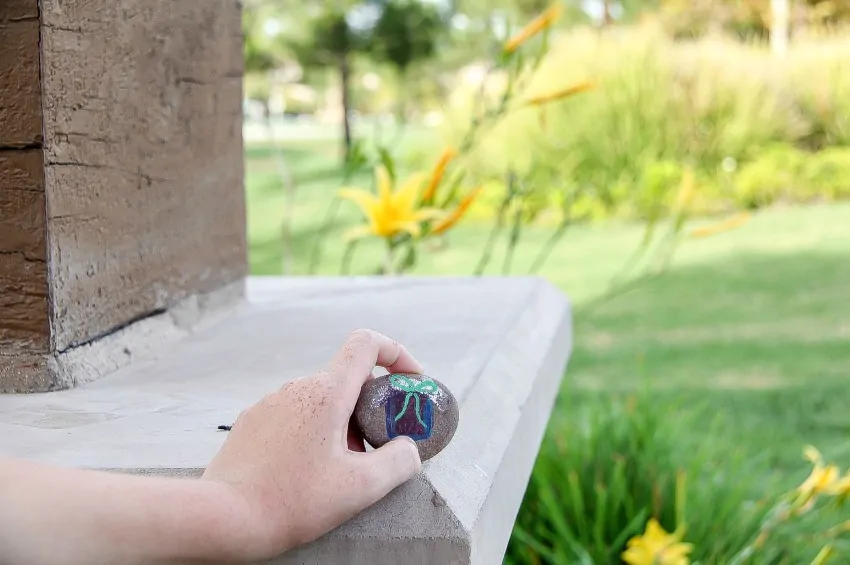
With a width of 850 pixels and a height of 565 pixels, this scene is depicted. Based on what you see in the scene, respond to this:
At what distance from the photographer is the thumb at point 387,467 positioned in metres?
0.80

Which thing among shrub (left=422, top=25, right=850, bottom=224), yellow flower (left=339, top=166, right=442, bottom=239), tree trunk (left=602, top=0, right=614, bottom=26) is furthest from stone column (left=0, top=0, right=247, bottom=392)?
tree trunk (left=602, top=0, right=614, bottom=26)

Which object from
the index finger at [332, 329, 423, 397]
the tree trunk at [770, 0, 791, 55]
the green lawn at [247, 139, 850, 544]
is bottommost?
the green lawn at [247, 139, 850, 544]

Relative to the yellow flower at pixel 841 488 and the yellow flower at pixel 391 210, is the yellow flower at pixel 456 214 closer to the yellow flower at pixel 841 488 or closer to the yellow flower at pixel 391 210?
the yellow flower at pixel 391 210

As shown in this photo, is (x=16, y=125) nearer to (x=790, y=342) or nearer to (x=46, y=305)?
(x=46, y=305)

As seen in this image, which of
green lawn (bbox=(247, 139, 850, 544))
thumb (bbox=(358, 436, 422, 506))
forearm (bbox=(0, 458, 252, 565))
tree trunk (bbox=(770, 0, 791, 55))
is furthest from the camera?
tree trunk (bbox=(770, 0, 791, 55))

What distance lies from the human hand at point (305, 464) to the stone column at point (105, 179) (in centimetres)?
46

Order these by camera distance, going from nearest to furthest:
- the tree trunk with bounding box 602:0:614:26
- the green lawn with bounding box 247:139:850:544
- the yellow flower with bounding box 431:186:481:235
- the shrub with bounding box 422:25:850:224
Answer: the yellow flower with bounding box 431:186:481:235
the green lawn with bounding box 247:139:850:544
the shrub with bounding box 422:25:850:224
the tree trunk with bounding box 602:0:614:26

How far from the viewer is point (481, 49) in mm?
18938

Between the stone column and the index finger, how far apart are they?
47cm

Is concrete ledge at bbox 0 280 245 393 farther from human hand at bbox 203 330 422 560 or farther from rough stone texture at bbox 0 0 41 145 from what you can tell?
human hand at bbox 203 330 422 560

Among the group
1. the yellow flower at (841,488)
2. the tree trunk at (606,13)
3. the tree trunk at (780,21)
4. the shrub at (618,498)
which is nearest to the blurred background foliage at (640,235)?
→ the shrub at (618,498)

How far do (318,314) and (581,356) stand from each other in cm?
243

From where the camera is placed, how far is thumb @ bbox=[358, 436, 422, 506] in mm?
799

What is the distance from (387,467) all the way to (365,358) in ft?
0.35
